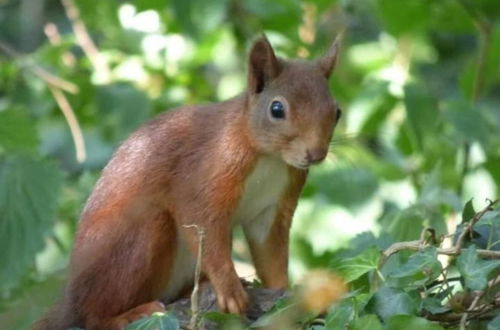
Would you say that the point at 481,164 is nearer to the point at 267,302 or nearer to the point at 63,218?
the point at 63,218

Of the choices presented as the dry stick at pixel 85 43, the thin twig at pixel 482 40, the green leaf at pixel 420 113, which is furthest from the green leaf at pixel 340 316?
the dry stick at pixel 85 43

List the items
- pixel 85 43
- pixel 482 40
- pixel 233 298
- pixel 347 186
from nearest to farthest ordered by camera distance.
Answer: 1. pixel 233 298
2. pixel 347 186
3. pixel 482 40
4. pixel 85 43

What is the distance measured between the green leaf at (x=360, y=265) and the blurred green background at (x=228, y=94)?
4.08ft

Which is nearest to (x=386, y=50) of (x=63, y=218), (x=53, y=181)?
(x=63, y=218)

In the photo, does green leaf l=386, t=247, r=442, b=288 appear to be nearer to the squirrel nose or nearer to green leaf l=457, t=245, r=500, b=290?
green leaf l=457, t=245, r=500, b=290

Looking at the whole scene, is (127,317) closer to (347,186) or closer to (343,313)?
(343,313)

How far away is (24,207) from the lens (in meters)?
4.60

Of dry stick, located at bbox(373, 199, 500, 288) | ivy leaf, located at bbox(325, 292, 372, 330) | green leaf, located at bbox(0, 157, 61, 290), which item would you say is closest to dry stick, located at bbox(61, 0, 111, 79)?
green leaf, located at bbox(0, 157, 61, 290)

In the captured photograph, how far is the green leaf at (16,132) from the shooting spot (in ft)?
15.2

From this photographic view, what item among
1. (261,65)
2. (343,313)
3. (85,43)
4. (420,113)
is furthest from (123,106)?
(343,313)

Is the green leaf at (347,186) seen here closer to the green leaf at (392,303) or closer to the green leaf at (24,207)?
the green leaf at (24,207)

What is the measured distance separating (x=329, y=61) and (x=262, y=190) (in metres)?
0.37

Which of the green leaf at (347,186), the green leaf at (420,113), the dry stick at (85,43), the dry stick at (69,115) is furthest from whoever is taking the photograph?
the dry stick at (85,43)

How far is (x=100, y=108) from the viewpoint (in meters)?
5.59
